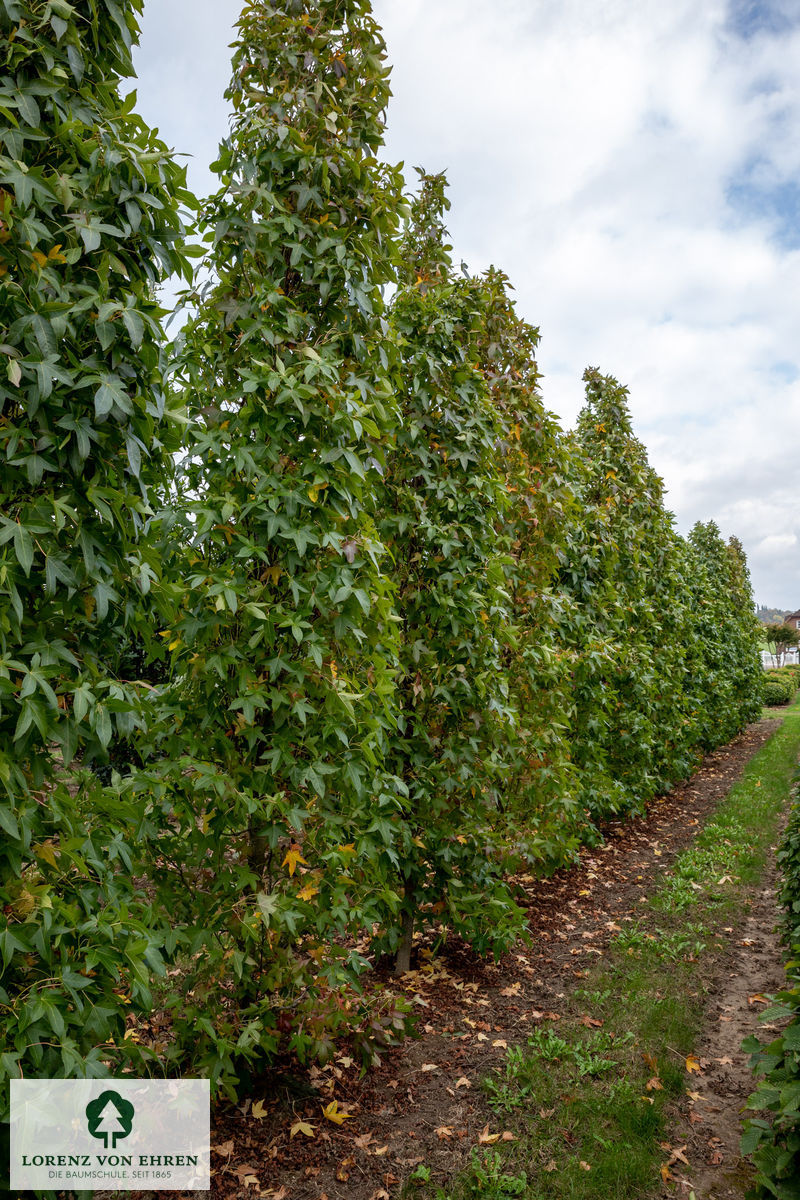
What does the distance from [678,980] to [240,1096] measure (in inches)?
116

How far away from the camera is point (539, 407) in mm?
6340

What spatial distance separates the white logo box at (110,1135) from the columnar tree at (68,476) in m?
0.08

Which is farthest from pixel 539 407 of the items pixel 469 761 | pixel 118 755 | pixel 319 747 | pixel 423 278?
pixel 118 755

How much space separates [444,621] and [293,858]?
2.05 meters

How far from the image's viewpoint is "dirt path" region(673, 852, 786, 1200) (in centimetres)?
309

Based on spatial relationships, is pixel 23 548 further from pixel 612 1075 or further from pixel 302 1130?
pixel 612 1075

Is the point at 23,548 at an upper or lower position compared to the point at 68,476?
lower

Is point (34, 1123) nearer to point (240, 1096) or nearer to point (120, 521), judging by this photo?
point (120, 521)

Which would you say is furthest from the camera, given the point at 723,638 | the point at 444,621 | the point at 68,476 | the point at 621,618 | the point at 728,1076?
the point at 723,638

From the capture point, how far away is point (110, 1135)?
237 centimetres

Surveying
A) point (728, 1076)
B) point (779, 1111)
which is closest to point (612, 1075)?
point (728, 1076)

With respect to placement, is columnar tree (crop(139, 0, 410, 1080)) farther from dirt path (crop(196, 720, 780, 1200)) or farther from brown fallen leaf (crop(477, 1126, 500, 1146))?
brown fallen leaf (crop(477, 1126, 500, 1146))

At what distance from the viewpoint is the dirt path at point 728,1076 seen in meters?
3.09

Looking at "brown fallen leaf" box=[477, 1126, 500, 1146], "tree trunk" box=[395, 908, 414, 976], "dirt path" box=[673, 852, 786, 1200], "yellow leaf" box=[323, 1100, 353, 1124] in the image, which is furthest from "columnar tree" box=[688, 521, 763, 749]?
"yellow leaf" box=[323, 1100, 353, 1124]
